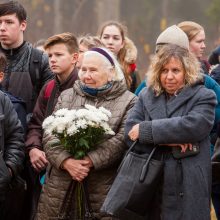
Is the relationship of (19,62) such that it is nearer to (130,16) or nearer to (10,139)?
(10,139)

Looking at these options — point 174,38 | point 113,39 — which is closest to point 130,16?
point 113,39

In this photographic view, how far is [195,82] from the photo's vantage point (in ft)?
17.4

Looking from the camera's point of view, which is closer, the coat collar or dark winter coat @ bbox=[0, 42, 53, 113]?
the coat collar

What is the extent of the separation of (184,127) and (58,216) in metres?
1.30

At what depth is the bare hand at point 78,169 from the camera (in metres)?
5.53

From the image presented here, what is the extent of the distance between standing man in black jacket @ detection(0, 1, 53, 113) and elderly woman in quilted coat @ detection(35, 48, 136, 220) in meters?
1.00

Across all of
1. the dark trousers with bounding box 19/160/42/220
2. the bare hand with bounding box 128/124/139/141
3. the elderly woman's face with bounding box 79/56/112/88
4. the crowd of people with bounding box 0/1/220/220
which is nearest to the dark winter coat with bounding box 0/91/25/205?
the crowd of people with bounding box 0/1/220/220

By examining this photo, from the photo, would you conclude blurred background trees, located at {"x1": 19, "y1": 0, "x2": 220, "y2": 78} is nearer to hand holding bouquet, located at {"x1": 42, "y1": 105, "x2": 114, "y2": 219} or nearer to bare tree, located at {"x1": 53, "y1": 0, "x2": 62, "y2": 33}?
bare tree, located at {"x1": 53, "y1": 0, "x2": 62, "y2": 33}

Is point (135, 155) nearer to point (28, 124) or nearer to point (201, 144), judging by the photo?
point (201, 144)

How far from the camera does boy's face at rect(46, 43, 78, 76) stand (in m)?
6.48

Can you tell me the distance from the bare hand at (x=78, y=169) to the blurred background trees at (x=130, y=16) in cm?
1622

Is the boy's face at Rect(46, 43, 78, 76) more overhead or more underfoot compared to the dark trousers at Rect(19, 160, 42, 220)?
more overhead

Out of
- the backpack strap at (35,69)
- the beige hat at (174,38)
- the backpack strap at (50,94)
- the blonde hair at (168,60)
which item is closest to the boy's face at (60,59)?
the backpack strap at (50,94)

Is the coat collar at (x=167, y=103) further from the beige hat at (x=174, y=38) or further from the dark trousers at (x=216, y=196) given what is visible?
the dark trousers at (x=216, y=196)
